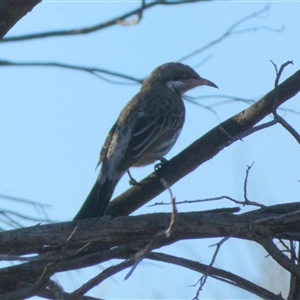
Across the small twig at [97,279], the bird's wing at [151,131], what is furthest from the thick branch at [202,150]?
the small twig at [97,279]

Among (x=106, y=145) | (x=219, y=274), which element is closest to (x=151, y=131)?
(x=106, y=145)

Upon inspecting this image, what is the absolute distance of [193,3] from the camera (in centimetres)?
758

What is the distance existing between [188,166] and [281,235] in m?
1.41

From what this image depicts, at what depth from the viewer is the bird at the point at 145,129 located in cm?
710

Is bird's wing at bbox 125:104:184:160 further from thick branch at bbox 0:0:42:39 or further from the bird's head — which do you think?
thick branch at bbox 0:0:42:39

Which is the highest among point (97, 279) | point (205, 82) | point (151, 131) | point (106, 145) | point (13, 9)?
point (205, 82)

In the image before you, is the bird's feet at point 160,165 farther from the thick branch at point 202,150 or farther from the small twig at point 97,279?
the small twig at point 97,279

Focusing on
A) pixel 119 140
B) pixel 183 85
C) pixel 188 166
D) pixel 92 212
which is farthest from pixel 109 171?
pixel 183 85

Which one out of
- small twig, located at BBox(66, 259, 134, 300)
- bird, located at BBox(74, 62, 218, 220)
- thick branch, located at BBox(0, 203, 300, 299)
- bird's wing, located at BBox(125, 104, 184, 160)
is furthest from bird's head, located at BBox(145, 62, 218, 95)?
small twig, located at BBox(66, 259, 134, 300)

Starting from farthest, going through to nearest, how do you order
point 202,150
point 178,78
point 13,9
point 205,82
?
point 178,78 → point 205,82 → point 202,150 → point 13,9

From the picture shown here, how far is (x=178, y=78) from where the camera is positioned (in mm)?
9648

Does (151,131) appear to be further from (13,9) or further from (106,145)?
(13,9)

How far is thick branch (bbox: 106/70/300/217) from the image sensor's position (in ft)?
18.4

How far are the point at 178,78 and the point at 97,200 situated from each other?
3.39m
